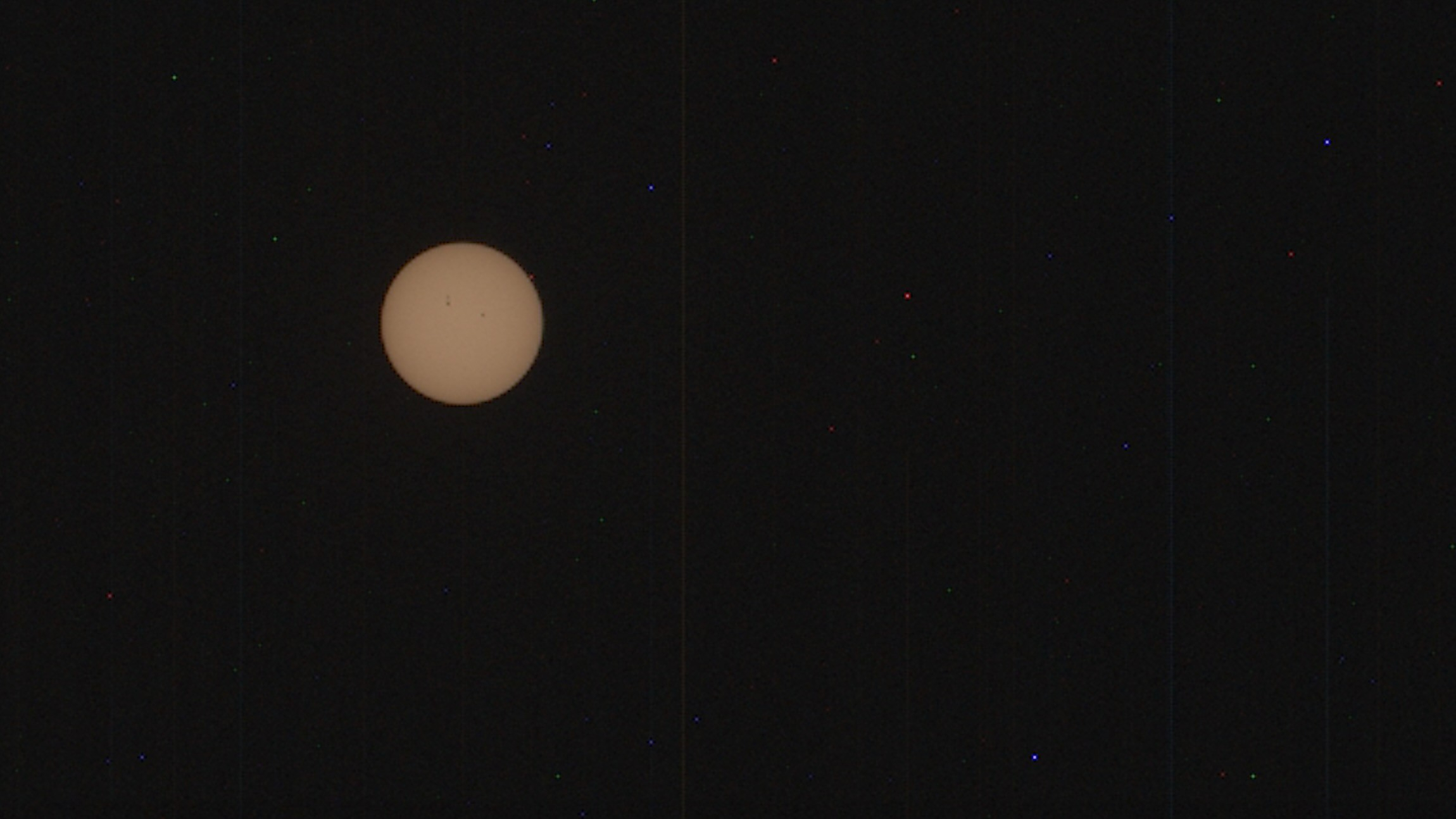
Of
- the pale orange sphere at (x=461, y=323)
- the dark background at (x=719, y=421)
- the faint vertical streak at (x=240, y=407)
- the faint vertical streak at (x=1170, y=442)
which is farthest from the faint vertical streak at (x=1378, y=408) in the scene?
the faint vertical streak at (x=240, y=407)

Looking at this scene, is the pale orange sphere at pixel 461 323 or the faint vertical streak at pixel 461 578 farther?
the faint vertical streak at pixel 461 578

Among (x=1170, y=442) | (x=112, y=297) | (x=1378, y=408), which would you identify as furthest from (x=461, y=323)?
(x=1378, y=408)

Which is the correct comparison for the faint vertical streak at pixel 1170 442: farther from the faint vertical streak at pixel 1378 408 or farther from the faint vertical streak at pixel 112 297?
the faint vertical streak at pixel 112 297

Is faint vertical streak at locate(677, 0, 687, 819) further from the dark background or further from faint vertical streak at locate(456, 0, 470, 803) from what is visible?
faint vertical streak at locate(456, 0, 470, 803)

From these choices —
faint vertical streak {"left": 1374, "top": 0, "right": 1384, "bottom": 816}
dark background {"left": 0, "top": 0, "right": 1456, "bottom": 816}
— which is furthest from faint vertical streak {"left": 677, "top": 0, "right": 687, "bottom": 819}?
faint vertical streak {"left": 1374, "top": 0, "right": 1384, "bottom": 816}

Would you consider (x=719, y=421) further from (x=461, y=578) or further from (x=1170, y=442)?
(x=1170, y=442)

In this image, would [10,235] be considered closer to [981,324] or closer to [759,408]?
[759,408]
